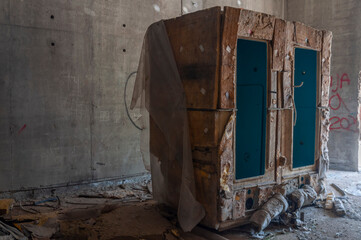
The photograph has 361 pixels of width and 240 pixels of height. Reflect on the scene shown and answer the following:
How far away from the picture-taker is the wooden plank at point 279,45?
407 centimetres

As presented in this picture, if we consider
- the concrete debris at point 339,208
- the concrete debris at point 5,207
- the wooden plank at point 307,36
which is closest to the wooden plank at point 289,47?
the wooden plank at point 307,36

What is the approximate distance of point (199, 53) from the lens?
368 centimetres

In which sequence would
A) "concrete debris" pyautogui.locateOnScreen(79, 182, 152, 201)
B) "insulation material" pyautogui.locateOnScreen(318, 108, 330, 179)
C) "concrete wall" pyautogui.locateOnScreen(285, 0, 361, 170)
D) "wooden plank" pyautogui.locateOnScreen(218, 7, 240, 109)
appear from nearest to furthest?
"wooden plank" pyautogui.locateOnScreen(218, 7, 240, 109), "insulation material" pyautogui.locateOnScreen(318, 108, 330, 179), "concrete debris" pyautogui.locateOnScreen(79, 182, 152, 201), "concrete wall" pyautogui.locateOnScreen(285, 0, 361, 170)

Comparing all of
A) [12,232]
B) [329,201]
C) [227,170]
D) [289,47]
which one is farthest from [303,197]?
[12,232]

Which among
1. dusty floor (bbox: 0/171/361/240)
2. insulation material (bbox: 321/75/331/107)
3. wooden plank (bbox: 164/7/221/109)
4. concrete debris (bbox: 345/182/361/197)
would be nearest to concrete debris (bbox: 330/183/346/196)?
concrete debris (bbox: 345/182/361/197)

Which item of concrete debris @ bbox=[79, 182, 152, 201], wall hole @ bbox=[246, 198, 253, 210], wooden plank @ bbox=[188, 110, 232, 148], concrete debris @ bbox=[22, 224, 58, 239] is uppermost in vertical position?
wooden plank @ bbox=[188, 110, 232, 148]

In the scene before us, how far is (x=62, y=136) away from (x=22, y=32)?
1.67 metres

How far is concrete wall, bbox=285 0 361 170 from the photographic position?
716cm

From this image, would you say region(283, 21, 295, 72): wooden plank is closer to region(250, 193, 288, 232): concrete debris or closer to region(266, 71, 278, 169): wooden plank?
region(266, 71, 278, 169): wooden plank

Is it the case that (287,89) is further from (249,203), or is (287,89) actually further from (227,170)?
(249,203)

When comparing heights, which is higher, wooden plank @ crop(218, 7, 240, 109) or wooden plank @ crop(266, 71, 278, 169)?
wooden plank @ crop(218, 7, 240, 109)

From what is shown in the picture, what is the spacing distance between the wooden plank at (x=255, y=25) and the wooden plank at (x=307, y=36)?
56cm

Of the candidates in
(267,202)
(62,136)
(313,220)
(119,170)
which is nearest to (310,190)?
(313,220)

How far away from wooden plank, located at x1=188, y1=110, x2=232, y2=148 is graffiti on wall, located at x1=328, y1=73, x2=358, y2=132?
4.89m
